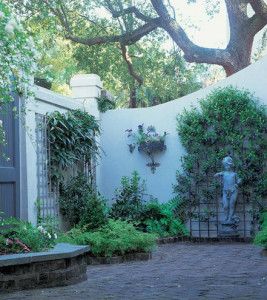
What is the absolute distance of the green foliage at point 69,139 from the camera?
31.7 feet

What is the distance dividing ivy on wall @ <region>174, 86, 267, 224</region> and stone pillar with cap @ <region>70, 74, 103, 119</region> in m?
1.74

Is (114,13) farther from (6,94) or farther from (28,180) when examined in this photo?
(6,94)

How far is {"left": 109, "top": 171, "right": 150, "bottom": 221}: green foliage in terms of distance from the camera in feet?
36.4

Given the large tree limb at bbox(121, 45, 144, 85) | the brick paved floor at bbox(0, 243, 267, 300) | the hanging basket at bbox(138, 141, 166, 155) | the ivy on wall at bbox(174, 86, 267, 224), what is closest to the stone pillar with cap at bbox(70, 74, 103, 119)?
the hanging basket at bbox(138, 141, 166, 155)

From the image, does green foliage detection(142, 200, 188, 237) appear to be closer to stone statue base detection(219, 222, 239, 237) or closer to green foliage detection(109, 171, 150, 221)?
green foliage detection(109, 171, 150, 221)

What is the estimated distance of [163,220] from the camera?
37.0 ft

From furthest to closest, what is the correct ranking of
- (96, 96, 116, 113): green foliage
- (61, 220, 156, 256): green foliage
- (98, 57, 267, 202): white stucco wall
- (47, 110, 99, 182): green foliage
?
(96, 96, 116, 113): green foliage, (98, 57, 267, 202): white stucco wall, (47, 110, 99, 182): green foliage, (61, 220, 156, 256): green foliage

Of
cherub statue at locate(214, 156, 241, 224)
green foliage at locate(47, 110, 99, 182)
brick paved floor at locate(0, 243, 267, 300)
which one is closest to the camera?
brick paved floor at locate(0, 243, 267, 300)

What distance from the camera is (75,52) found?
2058cm

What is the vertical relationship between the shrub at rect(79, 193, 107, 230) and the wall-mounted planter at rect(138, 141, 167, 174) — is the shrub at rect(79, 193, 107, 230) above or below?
below

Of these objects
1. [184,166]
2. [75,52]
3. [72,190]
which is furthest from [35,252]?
[75,52]

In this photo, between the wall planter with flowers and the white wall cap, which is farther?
the wall planter with flowers

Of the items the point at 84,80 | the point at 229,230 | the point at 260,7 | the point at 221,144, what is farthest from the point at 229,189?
the point at 260,7

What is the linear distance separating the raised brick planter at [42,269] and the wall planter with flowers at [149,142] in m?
5.74
